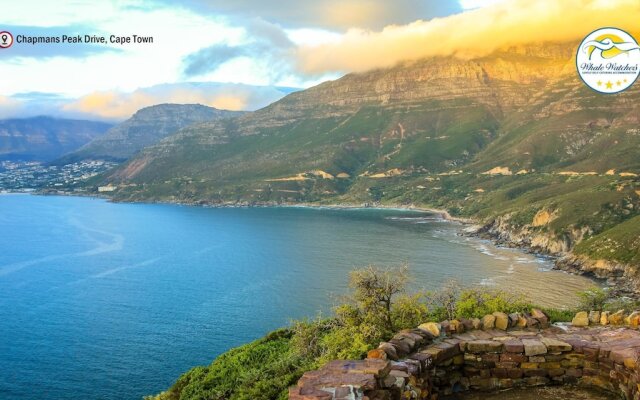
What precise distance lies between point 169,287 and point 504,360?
106m

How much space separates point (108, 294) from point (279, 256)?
52.9 metres

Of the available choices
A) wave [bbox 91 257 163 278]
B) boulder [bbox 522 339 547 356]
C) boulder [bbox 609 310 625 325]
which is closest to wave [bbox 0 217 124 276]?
wave [bbox 91 257 163 278]

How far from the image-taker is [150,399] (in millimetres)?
43062

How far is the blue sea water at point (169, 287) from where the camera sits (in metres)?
66.9

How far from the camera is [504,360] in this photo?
15.8m

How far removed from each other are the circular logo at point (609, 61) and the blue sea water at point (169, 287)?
4996 cm

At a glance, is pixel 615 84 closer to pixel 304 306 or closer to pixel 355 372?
pixel 355 372

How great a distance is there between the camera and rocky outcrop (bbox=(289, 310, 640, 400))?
14.3m

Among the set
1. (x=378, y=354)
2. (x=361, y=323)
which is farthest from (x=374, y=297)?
(x=378, y=354)

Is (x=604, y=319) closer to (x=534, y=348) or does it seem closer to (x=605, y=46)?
(x=534, y=348)

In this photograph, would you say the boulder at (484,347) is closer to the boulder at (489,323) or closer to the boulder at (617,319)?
the boulder at (489,323)

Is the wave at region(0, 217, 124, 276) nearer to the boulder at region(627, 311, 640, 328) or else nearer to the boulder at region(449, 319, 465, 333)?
the boulder at region(449, 319, 465, 333)

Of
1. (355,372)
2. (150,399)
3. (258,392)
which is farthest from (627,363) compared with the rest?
(150,399)

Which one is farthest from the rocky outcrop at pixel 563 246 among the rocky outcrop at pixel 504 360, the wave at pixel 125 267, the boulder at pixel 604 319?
the wave at pixel 125 267
